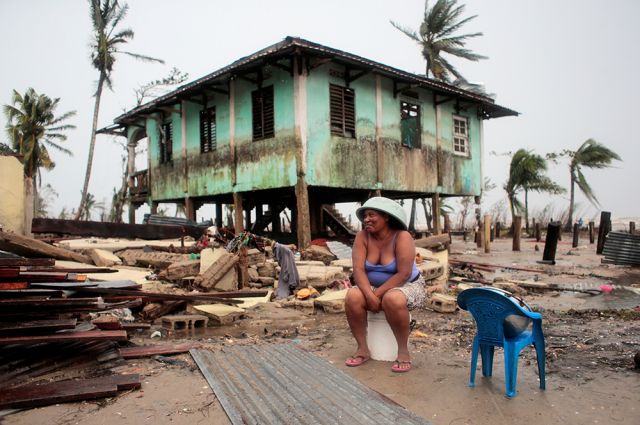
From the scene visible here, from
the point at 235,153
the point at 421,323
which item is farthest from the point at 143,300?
the point at 235,153

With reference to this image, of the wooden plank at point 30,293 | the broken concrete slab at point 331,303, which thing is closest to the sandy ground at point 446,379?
the broken concrete slab at point 331,303

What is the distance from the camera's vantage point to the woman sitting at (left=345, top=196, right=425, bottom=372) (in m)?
3.64

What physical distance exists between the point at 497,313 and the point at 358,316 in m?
1.16

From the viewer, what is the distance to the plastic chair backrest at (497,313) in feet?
9.80

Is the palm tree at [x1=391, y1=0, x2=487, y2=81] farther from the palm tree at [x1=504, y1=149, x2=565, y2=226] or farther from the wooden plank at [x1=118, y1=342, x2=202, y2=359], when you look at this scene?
the wooden plank at [x1=118, y1=342, x2=202, y2=359]

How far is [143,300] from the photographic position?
5855 mm

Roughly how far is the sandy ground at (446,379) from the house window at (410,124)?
9.85m

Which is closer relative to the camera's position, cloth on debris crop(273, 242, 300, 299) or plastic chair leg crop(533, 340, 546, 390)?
plastic chair leg crop(533, 340, 546, 390)

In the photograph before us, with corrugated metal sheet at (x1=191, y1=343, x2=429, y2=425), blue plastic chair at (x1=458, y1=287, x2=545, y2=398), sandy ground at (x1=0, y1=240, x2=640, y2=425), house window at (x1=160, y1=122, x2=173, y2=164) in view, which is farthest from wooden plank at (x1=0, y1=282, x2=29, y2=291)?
house window at (x1=160, y1=122, x2=173, y2=164)

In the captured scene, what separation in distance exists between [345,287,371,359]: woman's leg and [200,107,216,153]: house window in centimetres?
1164

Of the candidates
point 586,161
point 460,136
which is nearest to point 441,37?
point 460,136

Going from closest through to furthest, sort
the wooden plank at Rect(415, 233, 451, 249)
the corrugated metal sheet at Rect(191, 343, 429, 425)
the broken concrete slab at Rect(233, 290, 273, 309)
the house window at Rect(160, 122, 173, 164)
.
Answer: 1. the corrugated metal sheet at Rect(191, 343, 429, 425)
2. the broken concrete slab at Rect(233, 290, 273, 309)
3. the wooden plank at Rect(415, 233, 451, 249)
4. the house window at Rect(160, 122, 173, 164)

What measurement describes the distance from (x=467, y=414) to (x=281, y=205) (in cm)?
1524

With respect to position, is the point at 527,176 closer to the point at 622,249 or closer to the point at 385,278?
the point at 622,249
